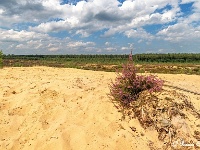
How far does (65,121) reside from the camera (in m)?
6.77

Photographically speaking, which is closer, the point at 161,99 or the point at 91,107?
the point at 161,99

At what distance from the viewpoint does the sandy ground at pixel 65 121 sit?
19.5 feet

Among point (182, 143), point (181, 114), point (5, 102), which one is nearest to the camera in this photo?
point (182, 143)

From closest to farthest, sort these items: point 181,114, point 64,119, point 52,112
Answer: point 181,114 → point 64,119 → point 52,112

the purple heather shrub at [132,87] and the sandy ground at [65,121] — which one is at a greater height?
the purple heather shrub at [132,87]

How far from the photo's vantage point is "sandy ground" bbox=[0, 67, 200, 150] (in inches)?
234

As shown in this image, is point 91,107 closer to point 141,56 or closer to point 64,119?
point 64,119

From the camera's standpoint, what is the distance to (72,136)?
6121 millimetres

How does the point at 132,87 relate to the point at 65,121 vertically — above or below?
above

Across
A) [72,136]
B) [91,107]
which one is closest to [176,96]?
[91,107]

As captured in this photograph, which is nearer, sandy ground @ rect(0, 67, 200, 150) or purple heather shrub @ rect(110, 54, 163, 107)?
sandy ground @ rect(0, 67, 200, 150)

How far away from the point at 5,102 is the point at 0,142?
88.0 inches

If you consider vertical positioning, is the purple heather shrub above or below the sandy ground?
above

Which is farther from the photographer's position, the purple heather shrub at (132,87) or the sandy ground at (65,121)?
the purple heather shrub at (132,87)
